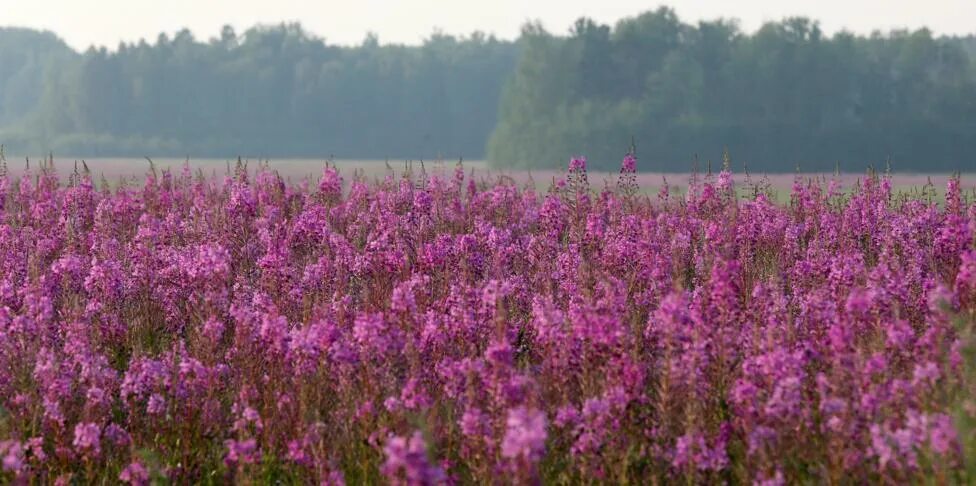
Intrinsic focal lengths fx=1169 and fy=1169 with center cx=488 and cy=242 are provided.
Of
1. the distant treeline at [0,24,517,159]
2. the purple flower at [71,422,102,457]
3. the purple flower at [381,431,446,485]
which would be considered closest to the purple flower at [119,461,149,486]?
the purple flower at [71,422,102,457]

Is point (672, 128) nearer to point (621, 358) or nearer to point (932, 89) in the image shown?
point (932, 89)

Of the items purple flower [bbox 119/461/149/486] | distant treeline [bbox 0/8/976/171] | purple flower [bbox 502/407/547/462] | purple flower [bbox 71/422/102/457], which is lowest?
purple flower [bbox 119/461/149/486]

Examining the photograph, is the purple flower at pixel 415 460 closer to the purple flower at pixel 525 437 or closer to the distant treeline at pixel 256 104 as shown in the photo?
the purple flower at pixel 525 437

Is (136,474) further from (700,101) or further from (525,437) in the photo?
(700,101)

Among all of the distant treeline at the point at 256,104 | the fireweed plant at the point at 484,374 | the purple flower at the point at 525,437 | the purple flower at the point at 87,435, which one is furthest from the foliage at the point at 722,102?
the purple flower at the point at 525,437

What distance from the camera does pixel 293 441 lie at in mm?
6000

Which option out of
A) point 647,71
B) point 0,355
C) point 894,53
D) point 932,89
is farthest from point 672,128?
point 0,355

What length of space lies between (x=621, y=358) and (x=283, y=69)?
103 metres

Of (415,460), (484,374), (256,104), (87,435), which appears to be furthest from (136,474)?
(256,104)

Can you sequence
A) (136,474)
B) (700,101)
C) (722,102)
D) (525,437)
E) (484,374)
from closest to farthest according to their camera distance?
(525,437)
(136,474)
(484,374)
(700,101)
(722,102)

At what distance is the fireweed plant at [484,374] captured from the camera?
529 centimetres

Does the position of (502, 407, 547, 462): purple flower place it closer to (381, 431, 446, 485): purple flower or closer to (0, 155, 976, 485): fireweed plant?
(0, 155, 976, 485): fireweed plant

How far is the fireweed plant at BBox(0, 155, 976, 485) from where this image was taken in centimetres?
529

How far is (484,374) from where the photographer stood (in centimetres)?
570
